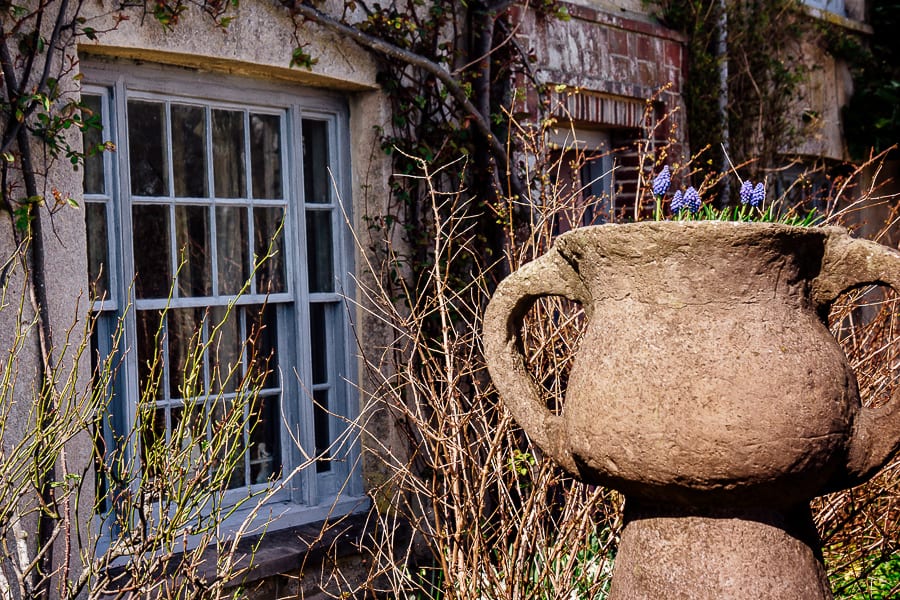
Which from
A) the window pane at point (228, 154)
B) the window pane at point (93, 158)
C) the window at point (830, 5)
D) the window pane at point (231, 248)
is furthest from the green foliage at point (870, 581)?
the window at point (830, 5)

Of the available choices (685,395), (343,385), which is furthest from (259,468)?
(685,395)

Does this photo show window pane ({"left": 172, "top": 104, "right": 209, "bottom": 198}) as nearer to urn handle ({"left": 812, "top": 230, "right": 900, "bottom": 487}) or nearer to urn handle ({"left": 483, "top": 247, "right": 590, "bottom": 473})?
urn handle ({"left": 483, "top": 247, "right": 590, "bottom": 473})

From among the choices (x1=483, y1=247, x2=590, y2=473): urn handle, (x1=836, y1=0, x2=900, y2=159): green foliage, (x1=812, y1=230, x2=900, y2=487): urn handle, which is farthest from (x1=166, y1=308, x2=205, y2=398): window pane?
(x1=836, y1=0, x2=900, y2=159): green foliage

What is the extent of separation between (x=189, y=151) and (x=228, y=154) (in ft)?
0.59

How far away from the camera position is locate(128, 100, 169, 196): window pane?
3.98 m

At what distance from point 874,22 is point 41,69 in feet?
21.5

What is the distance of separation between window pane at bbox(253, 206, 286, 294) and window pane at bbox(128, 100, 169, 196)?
1.46 feet

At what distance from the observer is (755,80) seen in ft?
21.9

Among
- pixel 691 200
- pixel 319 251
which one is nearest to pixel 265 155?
pixel 319 251

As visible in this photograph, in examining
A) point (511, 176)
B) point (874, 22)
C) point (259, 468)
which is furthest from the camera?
point (874, 22)

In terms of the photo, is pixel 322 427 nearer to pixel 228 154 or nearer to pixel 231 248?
pixel 231 248

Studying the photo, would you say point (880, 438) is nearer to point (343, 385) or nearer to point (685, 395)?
point (685, 395)

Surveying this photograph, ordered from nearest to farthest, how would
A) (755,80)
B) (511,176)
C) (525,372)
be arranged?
(525,372), (511,176), (755,80)

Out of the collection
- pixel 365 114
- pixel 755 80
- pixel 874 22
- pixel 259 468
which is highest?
pixel 874 22
